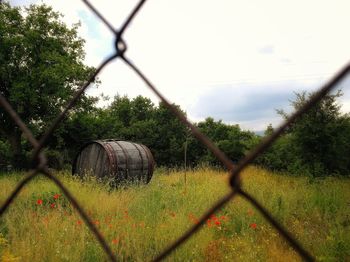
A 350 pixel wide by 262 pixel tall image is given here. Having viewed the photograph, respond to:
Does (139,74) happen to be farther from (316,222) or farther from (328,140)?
(328,140)

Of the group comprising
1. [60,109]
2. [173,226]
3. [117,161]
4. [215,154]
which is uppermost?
[60,109]

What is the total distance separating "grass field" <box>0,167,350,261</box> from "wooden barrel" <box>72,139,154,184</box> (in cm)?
74

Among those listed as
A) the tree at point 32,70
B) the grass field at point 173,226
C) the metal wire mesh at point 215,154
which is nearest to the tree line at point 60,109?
the tree at point 32,70

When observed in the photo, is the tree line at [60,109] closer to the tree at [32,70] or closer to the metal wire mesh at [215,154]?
the tree at [32,70]

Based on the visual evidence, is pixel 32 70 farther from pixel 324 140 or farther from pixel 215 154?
pixel 215 154

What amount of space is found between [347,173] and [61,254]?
1015 centimetres

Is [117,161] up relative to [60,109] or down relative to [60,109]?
down

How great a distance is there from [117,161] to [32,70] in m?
10.1

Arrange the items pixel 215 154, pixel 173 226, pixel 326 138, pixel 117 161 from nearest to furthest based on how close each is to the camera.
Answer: pixel 215 154 → pixel 173 226 → pixel 117 161 → pixel 326 138

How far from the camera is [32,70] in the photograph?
16812 mm

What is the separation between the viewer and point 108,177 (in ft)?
29.4

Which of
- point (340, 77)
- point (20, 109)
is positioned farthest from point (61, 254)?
point (20, 109)

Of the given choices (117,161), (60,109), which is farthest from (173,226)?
(60,109)

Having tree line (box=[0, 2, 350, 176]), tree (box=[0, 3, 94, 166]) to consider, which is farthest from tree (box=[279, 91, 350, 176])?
tree (box=[0, 3, 94, 166])
